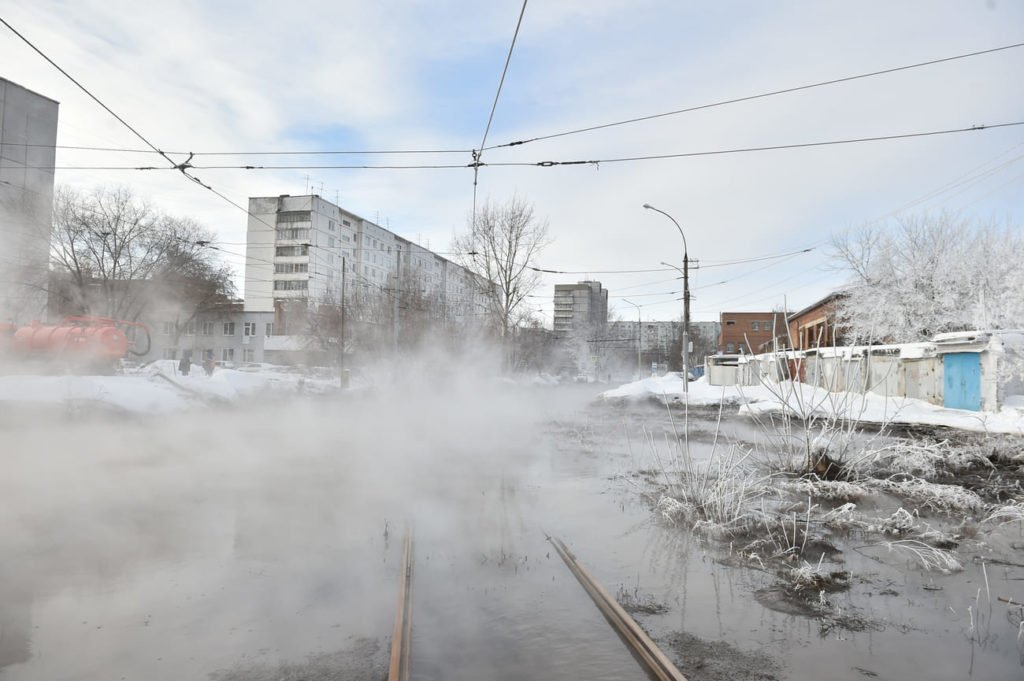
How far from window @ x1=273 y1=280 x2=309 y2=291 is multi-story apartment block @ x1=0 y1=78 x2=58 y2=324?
50.7 m

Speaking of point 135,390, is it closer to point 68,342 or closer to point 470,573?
point 68,342

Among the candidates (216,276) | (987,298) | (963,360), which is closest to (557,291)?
(216,276)

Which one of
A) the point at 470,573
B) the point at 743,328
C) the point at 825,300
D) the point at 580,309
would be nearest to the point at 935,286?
the point at 825,300

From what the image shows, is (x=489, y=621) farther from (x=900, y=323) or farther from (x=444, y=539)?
(x=900, y=323)

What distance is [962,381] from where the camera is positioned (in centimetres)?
→ 1892

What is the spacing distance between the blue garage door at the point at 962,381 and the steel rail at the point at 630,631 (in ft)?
65.6

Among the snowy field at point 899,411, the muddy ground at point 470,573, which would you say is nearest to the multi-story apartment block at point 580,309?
the snowy field at point 899,411

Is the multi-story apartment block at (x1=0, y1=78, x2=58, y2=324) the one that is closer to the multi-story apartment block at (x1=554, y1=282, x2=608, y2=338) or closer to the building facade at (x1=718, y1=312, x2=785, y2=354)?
the multi-story apartment block at (x1=554, y1=282, x2=608, y2=338)

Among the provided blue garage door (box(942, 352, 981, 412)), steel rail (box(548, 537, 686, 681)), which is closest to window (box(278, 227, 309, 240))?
blue garage door (box(942, 352, 981, 412))

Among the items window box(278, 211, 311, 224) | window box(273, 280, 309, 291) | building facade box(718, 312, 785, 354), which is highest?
window box(278, 211, 311, 224)

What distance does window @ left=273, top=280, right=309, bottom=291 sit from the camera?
64.2 meters

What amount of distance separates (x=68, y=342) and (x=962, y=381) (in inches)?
1046

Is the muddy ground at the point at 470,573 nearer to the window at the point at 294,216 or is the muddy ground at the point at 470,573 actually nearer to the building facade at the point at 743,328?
the window at the point at 294,216

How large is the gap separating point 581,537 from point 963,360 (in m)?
19.8
